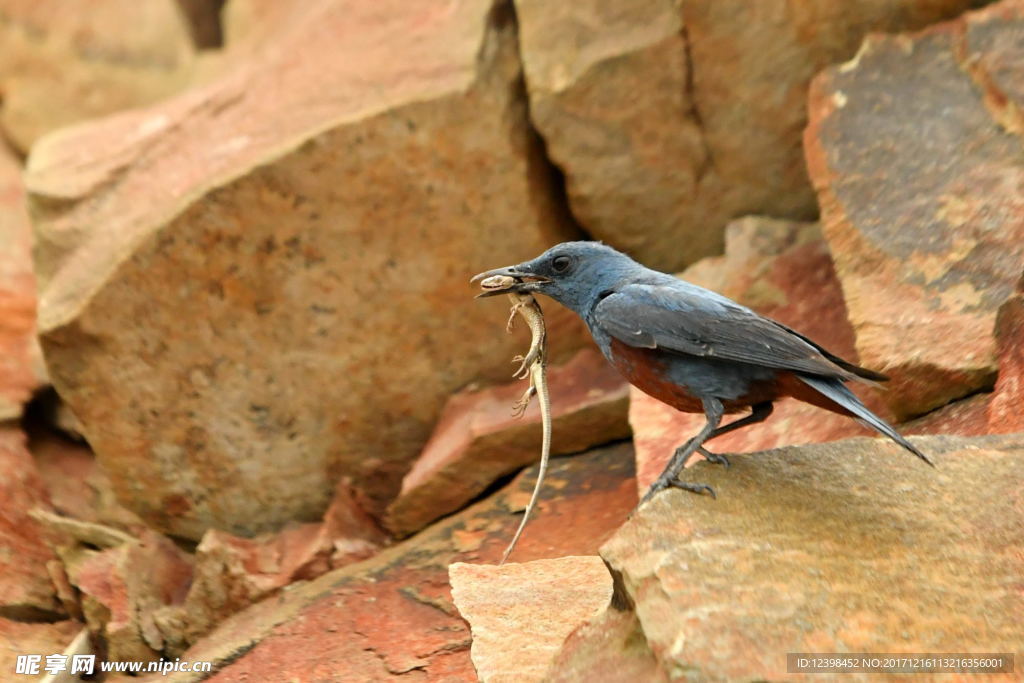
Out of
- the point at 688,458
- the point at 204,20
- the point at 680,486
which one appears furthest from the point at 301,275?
the point at 204,20

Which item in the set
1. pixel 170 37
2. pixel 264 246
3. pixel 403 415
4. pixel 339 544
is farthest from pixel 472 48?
pixel 170 37

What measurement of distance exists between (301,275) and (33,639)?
227 cm

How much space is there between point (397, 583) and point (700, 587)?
250 centimetres

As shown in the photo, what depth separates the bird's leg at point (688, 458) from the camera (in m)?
3.30

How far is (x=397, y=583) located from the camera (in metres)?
5.03

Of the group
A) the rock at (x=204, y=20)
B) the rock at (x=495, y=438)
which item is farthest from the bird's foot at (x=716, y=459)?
the rock at (x=204, y=20)

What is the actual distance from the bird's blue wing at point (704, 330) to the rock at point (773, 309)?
1.12 meters

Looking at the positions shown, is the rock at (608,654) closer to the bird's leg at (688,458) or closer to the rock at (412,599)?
the bird's leg at (688,458)

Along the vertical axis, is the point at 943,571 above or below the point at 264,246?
below

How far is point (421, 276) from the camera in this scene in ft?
19.0

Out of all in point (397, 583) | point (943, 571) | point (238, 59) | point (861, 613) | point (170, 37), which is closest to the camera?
point (861, 613)

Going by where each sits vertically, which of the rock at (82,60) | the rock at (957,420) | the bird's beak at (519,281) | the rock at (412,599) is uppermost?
the rock at (82,60)

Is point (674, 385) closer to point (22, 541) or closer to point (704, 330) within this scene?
Result: point (704, 330)

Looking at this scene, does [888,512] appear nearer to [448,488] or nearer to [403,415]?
[448,488]
